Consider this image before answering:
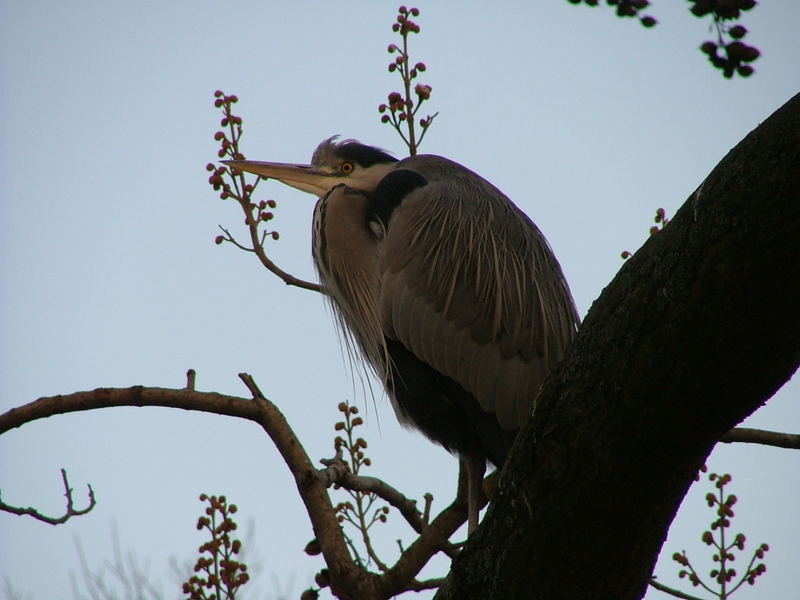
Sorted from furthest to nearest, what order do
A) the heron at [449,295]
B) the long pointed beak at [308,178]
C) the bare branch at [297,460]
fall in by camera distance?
the long pointed beak at [308,178], the heron at [449,295], the bare branch at [297,460]

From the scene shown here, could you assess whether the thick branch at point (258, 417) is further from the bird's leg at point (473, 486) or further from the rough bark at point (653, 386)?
the rough bark at point (653, 386)

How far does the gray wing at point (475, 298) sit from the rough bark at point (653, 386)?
1.76 metres

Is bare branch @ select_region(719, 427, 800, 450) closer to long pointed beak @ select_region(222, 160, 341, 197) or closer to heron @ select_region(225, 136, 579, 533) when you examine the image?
heron @ select_region(225, 136, 579, 533)

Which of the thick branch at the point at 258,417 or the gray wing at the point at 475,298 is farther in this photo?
the gray wing at the point at 475,298

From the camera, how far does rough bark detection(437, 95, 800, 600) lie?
1.58 metres

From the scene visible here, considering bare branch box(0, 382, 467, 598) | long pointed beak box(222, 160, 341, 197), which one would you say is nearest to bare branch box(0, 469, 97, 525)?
bare branch box(0, 382, 467, 598)

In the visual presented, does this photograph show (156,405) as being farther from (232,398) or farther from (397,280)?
(397,280)

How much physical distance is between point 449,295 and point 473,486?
89 cm

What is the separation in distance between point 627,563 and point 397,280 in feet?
7.35

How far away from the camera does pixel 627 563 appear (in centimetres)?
193

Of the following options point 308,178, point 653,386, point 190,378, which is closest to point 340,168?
point 308,178

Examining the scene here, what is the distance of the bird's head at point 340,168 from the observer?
464cm

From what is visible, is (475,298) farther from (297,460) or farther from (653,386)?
(653,386)

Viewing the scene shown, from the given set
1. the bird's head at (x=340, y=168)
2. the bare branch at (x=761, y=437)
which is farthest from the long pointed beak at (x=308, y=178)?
the bare branch at (x=761, y=437)
